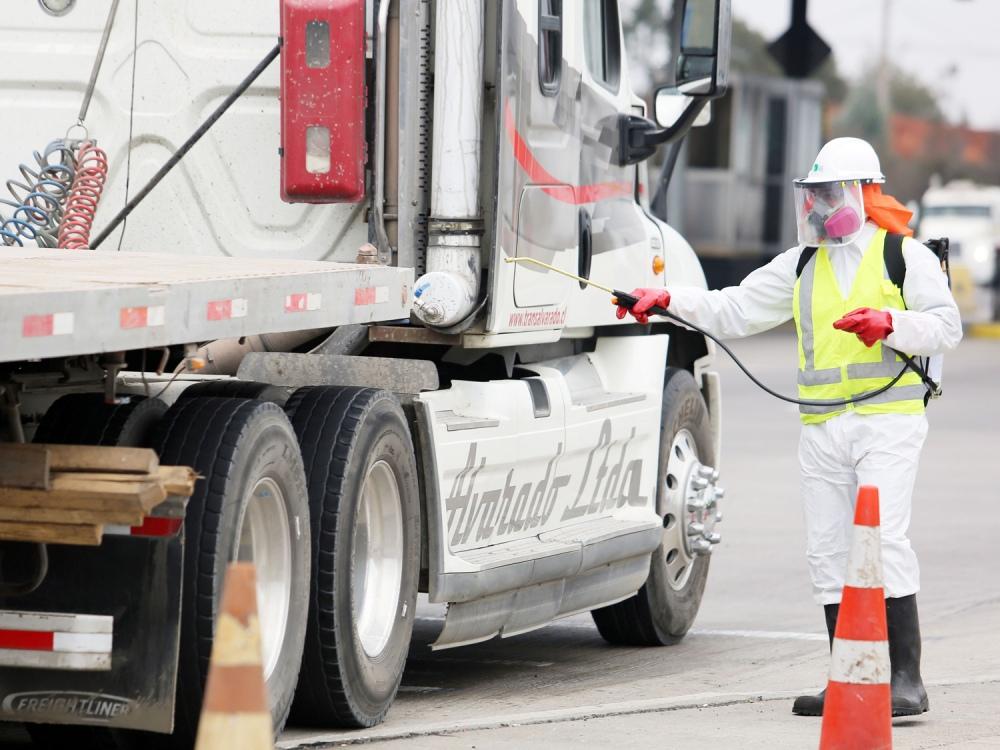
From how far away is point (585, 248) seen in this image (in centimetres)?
890

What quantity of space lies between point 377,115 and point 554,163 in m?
0.93

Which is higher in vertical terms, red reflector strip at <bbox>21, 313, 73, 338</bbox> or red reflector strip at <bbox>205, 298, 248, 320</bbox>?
red reflector strip at <bbox>21, 313, 73, 338</bbox>

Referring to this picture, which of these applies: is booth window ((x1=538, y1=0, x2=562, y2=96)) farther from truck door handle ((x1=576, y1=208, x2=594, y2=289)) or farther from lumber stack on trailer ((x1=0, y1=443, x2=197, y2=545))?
lumber stack on trailer ((x1=0, y1=443, x2=197, y2=545))

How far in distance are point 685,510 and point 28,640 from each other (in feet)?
14.5

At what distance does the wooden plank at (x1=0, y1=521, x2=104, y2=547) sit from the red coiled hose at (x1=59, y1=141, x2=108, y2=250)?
2.40m

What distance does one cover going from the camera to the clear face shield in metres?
7.52

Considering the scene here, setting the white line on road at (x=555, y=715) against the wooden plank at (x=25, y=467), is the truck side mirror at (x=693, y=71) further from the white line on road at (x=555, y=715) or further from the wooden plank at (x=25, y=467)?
the wooden plank at (x=25, y=467)

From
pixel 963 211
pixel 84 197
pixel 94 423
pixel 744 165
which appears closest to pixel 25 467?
pixel 94 423

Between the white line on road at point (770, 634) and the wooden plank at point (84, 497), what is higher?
the wooden plank at point (84, 497)

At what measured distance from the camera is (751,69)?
8162 cm

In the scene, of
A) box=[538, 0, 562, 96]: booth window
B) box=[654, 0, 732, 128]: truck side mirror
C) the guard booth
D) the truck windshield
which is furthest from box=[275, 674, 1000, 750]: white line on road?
the truck windshield

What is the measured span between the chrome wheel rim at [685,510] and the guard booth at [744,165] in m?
24.5

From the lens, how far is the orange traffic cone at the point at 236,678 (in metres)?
4.50

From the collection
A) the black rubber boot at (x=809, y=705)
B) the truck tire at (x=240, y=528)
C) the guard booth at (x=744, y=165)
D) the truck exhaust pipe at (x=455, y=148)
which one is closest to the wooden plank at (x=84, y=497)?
the truck tire at (x=240, y=528)
